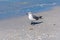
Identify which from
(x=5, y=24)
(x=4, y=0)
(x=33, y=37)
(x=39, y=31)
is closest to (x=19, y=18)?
(x=5, y=24)

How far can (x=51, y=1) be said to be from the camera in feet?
61.1

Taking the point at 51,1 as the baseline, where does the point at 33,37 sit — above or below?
above

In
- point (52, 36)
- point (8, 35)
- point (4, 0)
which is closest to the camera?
point (52, 36)

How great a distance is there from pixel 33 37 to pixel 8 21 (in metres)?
3.81

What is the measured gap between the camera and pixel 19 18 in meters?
12.1

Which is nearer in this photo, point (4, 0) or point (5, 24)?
point (5, 24)

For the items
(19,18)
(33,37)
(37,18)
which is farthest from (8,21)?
(33,37)

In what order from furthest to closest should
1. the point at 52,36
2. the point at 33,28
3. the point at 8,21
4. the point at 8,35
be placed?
the point at 8,21, the point at 33,28, the point at 8,35, the point at 52,36

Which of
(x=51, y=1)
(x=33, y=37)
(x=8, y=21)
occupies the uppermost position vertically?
(x=33, y=37)

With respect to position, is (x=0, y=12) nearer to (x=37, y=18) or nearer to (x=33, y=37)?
(x=37, y=18)

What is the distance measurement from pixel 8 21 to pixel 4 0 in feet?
23.7

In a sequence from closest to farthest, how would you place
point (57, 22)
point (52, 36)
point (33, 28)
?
point (52, 36), point (33, 28), point (57, 22)

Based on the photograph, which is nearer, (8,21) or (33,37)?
(33,37)

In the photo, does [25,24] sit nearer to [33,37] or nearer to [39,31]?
[39,31]
